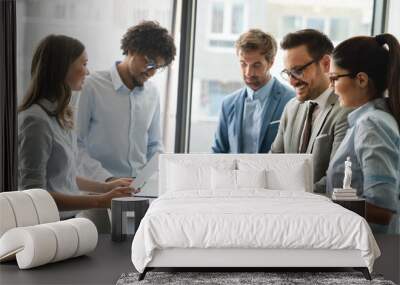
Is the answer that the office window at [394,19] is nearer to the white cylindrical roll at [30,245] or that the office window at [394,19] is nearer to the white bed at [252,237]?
the white bed at [252,237]

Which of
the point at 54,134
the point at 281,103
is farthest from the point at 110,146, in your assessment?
the point at 281,103

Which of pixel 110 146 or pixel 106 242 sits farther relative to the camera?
pixel 110 146

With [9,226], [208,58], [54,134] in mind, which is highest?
[208,58]

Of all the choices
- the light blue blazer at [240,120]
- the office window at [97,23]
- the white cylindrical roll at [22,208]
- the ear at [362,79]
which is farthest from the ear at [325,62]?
the white cylindrical roll at [22,208]

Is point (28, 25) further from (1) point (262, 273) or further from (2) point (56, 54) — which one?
(1) point (262, 273)

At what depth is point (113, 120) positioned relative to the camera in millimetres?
7668

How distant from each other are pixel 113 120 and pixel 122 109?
0.55ft

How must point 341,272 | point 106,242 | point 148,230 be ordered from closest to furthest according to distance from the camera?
point 148,230 → point 341,272 → point 106,242

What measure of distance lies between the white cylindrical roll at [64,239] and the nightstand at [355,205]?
2.81 meters

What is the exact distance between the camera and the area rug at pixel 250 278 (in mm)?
5070

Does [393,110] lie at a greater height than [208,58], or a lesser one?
lesser

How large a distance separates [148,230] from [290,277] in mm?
1207

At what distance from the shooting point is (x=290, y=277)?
5.25m

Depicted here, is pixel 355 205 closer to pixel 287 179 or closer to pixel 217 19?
pixel 287 179
